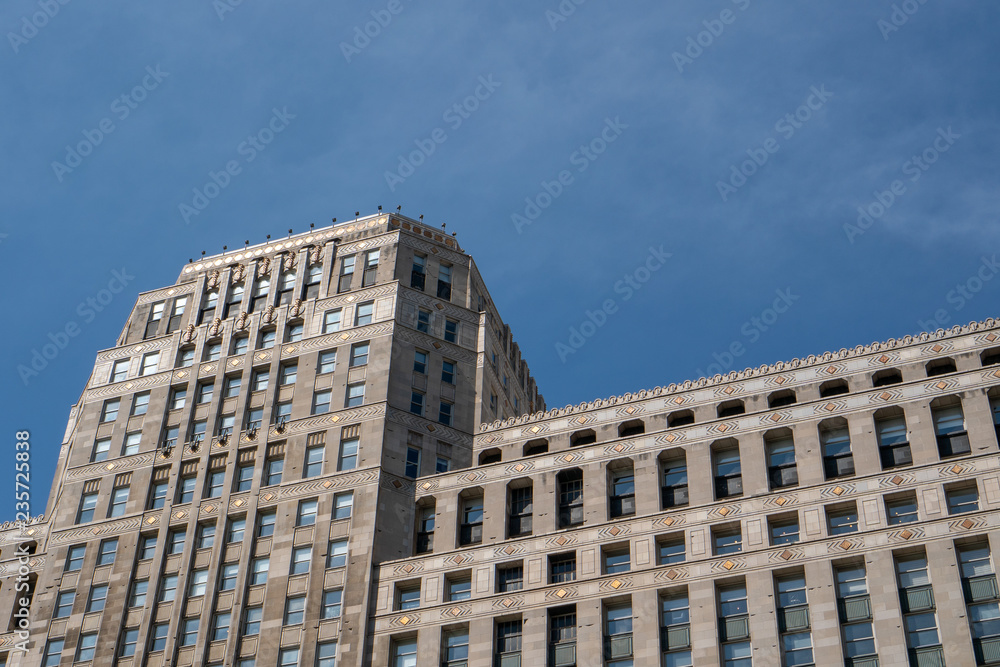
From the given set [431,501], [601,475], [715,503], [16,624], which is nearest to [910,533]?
[715,503]

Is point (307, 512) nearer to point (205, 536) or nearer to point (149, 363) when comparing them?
point (205, 536)

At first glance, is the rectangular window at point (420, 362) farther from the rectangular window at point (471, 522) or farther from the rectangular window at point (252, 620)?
the rectangular window at point (252, 620)

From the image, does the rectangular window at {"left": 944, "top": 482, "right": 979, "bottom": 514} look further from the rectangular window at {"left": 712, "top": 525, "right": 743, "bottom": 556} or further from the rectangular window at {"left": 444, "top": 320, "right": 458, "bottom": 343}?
the rectangular window at {"left": 444, "top": 320, "right": 458, "bottom": 343}

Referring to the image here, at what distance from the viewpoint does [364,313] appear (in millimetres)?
95188

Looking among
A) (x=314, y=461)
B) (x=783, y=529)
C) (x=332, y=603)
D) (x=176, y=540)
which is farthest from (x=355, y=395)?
(x=783, y=529)

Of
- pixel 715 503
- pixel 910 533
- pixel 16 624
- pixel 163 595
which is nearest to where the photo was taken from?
pixel 910 533

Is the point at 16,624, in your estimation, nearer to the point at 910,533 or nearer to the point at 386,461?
the point at 386,461

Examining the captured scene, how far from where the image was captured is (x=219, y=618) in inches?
3243

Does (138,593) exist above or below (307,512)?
below

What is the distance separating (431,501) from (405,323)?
13306mm

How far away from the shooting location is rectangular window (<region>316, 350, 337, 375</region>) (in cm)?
9256

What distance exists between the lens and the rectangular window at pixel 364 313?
94.6 m

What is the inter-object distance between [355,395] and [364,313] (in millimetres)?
6939

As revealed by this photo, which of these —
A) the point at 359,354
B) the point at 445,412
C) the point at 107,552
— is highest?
the point at 359,354
